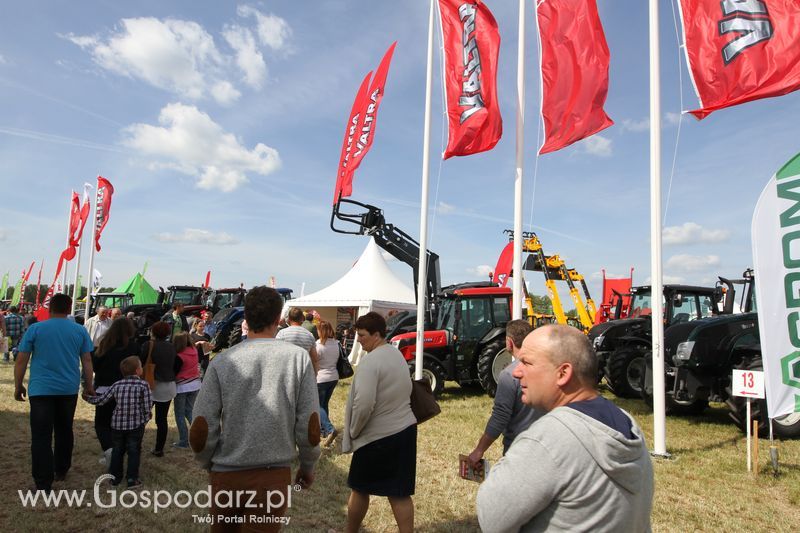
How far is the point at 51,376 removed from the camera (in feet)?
14.4

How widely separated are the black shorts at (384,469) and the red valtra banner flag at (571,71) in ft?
16.5

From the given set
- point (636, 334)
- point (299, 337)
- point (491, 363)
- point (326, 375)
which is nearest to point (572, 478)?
point (299, 337)

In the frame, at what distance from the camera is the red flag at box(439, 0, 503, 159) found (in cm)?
769

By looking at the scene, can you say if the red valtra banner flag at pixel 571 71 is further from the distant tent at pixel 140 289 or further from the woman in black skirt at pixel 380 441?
the distant tent at pixel 140 289

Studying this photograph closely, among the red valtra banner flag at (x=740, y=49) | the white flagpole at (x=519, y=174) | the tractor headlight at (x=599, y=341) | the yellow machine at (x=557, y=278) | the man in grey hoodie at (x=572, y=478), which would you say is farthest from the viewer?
the yellow machine at (x=557, y=278)

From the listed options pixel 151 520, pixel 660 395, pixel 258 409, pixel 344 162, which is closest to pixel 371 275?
pixel 344 162

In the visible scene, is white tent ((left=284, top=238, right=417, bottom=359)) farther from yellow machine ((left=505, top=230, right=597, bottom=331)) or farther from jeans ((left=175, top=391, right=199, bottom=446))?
jeans ((left=175, top=391, right=199, bottom=446))

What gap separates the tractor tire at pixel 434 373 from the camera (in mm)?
9727

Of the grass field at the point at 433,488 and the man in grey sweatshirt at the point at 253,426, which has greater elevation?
the man in grey sweatshirt at the point at 253,426

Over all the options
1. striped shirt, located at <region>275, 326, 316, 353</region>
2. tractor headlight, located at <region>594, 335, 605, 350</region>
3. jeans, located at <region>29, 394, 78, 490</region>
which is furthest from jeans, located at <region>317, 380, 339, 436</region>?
tractor headlight, located at <region>594, 335, 605, 350</region>


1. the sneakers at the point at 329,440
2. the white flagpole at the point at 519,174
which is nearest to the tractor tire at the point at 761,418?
the white flagpole at the point at 519,174

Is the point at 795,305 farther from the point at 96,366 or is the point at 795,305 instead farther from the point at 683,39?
the point at 96,366

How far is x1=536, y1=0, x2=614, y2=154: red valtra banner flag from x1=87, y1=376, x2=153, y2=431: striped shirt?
5.61 metres

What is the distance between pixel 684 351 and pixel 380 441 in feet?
19.4
